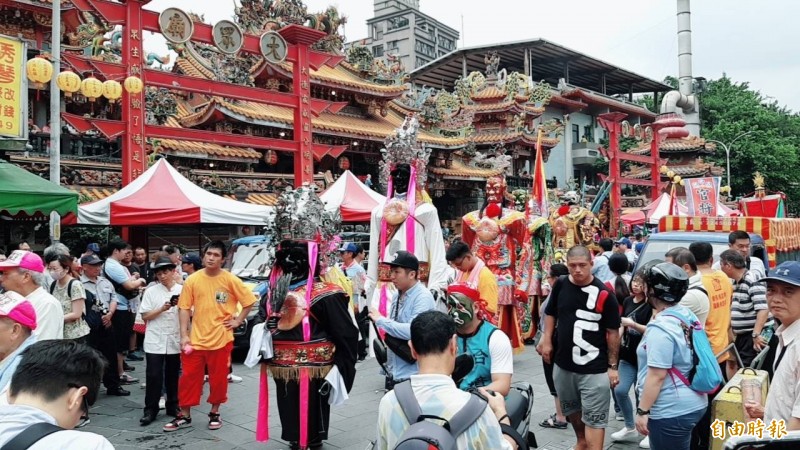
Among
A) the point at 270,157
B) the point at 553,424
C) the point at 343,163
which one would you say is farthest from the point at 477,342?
the point at 343,163

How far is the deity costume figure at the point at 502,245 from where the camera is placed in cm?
743

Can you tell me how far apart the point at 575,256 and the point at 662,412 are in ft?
3.97

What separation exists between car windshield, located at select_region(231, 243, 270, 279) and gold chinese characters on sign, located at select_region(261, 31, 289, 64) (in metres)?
5.29

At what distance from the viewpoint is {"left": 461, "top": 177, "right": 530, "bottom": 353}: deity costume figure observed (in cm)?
743

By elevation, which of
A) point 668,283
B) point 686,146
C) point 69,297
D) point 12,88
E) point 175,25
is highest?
point 686,146

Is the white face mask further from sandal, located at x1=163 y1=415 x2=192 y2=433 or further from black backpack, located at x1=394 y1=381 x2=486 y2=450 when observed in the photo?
black backpack, located at x1=394 y1=381 x2=486 y2=450

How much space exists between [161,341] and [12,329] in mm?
2734

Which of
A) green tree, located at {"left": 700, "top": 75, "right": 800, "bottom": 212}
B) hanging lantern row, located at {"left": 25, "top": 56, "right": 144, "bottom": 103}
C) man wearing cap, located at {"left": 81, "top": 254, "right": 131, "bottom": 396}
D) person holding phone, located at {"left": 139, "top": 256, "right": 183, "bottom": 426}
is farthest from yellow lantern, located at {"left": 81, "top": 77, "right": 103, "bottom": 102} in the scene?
green tree, located at {"left": 700, "top": 75, "right": 800, "bottom": 212}

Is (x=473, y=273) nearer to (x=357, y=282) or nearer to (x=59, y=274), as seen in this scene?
(x=357, y=282)

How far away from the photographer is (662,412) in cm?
314

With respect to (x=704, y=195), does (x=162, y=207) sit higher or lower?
lower

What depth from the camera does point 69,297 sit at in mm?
5371

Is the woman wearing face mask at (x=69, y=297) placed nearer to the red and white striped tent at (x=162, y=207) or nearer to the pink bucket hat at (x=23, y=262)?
the pink bucket hat at (x=23, y=262)

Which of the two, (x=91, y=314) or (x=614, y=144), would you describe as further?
(x=614, y=144)
